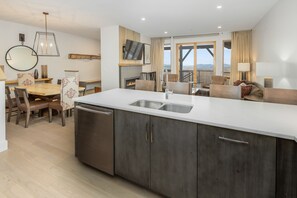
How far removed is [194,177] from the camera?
5.36 feet

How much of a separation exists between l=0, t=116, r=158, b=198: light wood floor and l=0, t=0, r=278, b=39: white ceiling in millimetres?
2750

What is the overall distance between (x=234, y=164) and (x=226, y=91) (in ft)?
4.51

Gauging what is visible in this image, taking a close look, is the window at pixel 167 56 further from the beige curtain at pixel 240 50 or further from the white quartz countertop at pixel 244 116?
the white quartz countertop at pixel 244 116

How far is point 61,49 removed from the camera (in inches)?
269

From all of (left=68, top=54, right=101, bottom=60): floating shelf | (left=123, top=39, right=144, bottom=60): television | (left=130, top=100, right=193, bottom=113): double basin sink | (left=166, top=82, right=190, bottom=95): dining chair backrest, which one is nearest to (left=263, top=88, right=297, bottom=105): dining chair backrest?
(left=130, top=100, right=193, bottom=113): double basin sink

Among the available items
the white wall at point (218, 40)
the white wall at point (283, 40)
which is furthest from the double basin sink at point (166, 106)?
the white wall at point (218, 40)

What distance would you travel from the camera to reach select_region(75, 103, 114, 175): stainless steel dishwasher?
2.12 m

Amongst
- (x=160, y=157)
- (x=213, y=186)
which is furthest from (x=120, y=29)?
(x=213, y=186)

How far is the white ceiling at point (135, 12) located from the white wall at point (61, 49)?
346 mm

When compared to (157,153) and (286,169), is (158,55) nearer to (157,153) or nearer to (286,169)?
(157,153)

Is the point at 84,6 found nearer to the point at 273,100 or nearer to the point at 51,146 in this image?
the point at 51,146

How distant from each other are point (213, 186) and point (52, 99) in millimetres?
4260

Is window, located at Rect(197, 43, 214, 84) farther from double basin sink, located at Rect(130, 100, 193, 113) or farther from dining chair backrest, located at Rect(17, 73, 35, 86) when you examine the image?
double basin sink, located at Rect(130, 100, 193, 113)

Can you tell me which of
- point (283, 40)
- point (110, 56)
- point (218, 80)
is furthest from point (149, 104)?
point (218, 80)
